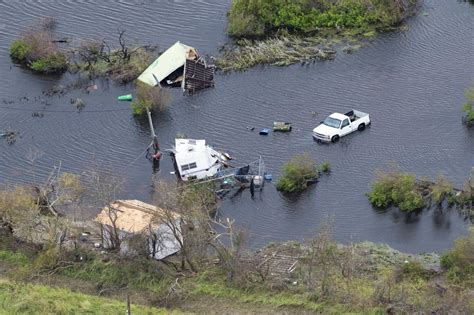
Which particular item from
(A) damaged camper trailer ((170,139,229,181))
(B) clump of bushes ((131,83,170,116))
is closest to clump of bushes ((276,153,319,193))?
(A) damaged camper trailer ((170,139,229,181))

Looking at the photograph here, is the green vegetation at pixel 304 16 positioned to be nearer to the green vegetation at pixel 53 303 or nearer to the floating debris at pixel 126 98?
the floating debris at pixel 126 98

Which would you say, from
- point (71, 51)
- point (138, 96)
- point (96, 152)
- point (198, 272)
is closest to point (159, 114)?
point (138, 96)

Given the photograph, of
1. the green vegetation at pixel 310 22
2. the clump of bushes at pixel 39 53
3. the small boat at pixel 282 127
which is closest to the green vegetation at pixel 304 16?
the green vegetation at pixel 310 22

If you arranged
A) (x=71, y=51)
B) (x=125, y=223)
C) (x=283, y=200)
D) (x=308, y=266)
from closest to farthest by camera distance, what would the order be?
(x=308, y=266) → (x=125, y=223) → (x=283, y=200) → (x=71, y=51)

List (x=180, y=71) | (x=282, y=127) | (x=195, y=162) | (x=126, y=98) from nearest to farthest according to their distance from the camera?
(x=195, y=162) → (x=282, y=127) → (x=126, y=98) → (x=180, y=71)

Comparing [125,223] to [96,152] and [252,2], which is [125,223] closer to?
[96,152]

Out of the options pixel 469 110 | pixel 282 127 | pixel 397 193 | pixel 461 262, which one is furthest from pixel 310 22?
pixel 461 262

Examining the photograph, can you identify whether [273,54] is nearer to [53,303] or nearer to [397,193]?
[397,193]

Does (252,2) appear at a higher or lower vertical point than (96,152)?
higher
